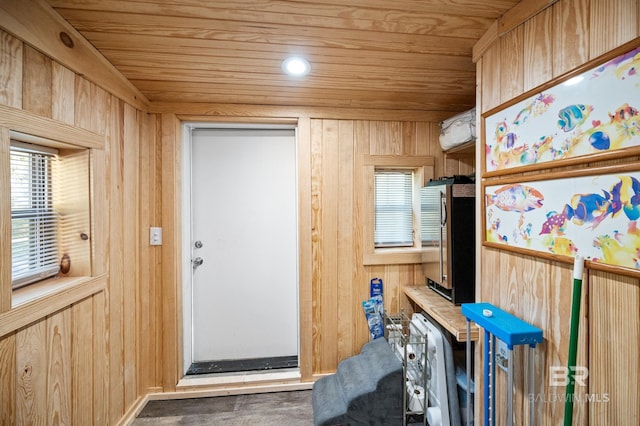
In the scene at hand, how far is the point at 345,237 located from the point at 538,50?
4.92 ft

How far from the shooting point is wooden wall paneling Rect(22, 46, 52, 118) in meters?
1.06

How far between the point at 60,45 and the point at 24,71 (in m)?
0.21

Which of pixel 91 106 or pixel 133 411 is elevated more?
pixel 91 106

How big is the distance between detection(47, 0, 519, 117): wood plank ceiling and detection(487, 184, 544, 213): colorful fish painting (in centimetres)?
78

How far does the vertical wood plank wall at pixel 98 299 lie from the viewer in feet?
3.40

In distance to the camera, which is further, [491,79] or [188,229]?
[188,229]

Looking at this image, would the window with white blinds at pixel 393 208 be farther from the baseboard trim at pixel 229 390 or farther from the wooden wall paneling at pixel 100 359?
the wooden wall paneling at pixel 100 359

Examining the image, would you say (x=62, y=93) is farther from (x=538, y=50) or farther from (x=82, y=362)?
(x=538, y=50)

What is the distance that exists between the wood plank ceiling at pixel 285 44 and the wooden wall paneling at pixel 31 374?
136cm

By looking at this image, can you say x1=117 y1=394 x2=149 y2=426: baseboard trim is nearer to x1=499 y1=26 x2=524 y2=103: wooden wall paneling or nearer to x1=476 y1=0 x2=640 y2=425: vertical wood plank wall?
x1=476 y1=0 x2=640 y2=425: vertical wood plank wall

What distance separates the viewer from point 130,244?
69.4 inches

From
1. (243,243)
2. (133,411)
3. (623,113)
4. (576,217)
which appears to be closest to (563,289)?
(576,217)

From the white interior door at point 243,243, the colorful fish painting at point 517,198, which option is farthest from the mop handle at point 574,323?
the white interior door at point 243,243

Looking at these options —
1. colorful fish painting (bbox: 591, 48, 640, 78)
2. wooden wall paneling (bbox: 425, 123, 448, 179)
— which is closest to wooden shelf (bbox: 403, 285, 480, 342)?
wooden wall paneling (bbox: 425, 123, 448, 179)
